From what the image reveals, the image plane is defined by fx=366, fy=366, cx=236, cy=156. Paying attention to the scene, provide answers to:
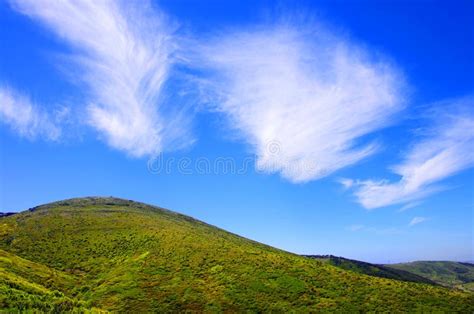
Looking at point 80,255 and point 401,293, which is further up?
point 80,255

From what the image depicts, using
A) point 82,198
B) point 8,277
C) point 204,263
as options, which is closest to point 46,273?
point 8,277

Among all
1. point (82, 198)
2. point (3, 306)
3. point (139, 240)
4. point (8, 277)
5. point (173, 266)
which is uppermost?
point (82, 198)

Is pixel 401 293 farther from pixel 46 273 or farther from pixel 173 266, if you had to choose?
pixel 46 273

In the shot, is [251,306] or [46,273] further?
[46,273]

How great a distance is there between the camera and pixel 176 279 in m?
71.5

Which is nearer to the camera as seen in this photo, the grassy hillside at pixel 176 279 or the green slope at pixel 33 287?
the green slope at pixel 33 287

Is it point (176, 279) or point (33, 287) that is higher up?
point (176, 279)

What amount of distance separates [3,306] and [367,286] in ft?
181

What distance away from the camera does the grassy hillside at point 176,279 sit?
57.6 metres

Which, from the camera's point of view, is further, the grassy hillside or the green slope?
the grassy hillside

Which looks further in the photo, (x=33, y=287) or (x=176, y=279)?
(x=176, y=279)

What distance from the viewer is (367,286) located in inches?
2537

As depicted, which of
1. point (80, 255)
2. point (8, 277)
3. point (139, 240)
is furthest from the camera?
point (139, 240)

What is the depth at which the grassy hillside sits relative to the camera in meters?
57.6
